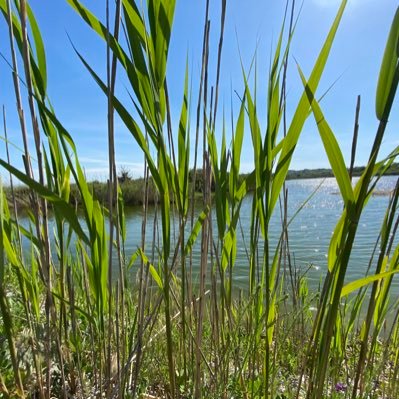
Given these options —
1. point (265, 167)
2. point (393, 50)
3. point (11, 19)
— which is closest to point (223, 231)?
point (265, 167)

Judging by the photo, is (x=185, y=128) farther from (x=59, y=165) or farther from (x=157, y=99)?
(x=59, y=165)

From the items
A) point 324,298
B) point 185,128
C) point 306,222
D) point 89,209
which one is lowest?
point 306,222

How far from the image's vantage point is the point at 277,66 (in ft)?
2.10

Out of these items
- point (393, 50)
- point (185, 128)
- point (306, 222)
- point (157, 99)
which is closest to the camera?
point (393, 50)

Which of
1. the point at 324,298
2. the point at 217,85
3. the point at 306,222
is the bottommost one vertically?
the point at 306,222

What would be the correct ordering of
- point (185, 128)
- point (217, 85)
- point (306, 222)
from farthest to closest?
point (306, 222)
point (217, 85)
point (185, 128)

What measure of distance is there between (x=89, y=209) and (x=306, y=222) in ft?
35.5

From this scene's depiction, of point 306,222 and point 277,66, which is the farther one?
point 306,222

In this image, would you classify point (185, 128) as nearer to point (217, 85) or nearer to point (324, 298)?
point (217, 85)

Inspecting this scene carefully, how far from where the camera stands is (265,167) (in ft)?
2.04

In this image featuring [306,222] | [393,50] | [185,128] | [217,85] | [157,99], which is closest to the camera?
[393,50]

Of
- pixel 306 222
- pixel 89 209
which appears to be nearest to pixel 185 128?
pixel 89 209

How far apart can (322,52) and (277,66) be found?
143mm

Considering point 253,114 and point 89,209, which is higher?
point 253,114
